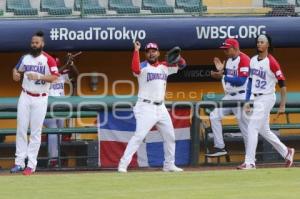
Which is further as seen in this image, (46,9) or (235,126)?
(46,9)

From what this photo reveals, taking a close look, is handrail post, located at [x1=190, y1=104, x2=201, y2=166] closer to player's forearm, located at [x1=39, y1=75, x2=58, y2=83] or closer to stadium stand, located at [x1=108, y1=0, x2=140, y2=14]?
player's forearm, located at [x1=39, y1=75, x2=58, y2=83]

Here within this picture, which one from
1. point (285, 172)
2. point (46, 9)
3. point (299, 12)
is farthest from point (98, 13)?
point (285, 172)

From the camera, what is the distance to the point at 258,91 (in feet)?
38.3

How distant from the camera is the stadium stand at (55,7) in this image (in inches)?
588

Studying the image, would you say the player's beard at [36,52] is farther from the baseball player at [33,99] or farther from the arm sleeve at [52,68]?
the arm sleeve at [52,68]

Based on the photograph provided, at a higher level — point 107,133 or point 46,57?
point 46,57

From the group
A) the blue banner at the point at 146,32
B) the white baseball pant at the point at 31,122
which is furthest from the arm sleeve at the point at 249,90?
the white baseball pant at the point at 31,122

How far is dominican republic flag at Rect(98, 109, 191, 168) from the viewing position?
12.6 meters

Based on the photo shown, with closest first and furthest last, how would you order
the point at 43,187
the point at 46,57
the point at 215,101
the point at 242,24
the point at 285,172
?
the point at 43,187 → the point at 285,172 → the point at 46,57 → the point at 215,101 → the point at 242,24

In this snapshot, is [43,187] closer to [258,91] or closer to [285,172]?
[285,172]

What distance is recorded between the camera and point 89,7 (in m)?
15.0

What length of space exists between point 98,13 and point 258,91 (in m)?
4.25

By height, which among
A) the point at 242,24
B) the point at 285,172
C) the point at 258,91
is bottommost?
the point at 285,172

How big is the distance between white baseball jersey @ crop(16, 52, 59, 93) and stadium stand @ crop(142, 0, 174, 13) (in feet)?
14.1
